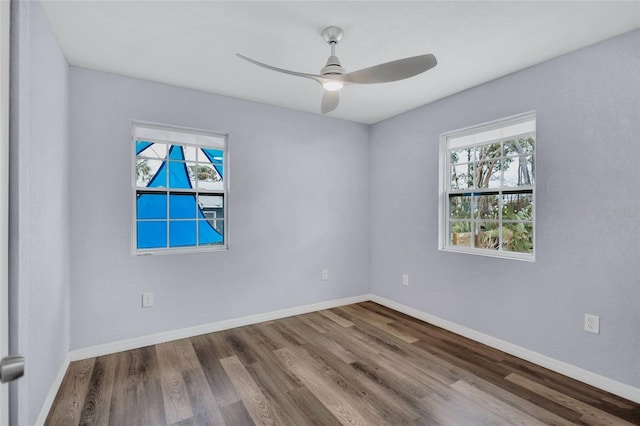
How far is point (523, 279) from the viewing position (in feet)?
8.68

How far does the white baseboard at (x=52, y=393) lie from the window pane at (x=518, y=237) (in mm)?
3696

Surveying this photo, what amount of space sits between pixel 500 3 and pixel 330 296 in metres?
3.36

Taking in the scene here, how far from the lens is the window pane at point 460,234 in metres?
3.24

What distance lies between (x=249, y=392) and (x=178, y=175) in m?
2.12

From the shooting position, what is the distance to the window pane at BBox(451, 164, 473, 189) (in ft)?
10.6

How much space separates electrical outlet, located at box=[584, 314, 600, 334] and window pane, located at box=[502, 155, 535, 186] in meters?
1.12

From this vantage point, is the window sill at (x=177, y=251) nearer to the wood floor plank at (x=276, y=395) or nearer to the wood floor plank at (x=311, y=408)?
the wood floor plank at (x=276, y=395)

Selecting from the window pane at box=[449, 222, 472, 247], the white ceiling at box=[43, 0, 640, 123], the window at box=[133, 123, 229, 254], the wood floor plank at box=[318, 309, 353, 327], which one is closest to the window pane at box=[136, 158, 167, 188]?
the window at box=[133, 123, 229, 254]

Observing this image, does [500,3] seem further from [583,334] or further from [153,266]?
[153,266]

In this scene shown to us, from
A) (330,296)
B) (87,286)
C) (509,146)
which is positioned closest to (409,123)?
(509,146)

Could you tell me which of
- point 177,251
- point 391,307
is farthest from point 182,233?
point 391,307

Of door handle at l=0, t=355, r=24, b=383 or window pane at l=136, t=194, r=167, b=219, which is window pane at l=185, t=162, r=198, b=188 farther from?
door handle at l=0, t=355, r=24, b=383

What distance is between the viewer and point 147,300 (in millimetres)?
2861

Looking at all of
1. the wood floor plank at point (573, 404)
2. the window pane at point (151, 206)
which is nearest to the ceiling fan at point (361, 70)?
the window pane at point (151, 206)
